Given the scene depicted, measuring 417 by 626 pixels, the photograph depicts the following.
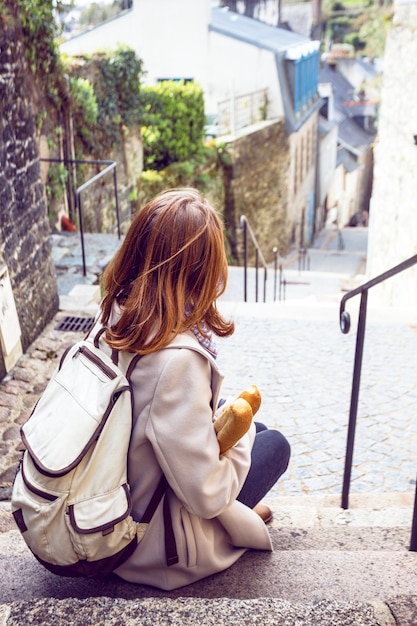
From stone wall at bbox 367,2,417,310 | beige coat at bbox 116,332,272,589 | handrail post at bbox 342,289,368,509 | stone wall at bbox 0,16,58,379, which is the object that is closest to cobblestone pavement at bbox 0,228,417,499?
stone wall at bbox 0,16,58,379

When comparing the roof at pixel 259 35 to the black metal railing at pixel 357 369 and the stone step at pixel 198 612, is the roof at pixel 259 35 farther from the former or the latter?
the stone step at pixel 198 612

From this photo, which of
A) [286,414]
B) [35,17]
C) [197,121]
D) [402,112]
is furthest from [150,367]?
[197,121]

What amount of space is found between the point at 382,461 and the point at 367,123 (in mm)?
30099

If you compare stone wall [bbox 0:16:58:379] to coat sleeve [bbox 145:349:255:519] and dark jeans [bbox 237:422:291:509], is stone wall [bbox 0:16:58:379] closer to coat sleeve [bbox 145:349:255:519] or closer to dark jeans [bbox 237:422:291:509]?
dark jeans [bbox 237:422:291:509]

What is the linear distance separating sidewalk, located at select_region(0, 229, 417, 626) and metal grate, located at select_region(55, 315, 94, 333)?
84 millimetres

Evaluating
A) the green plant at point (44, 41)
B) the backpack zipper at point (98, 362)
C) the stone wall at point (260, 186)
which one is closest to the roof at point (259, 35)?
the stone wall at point (260, 186)

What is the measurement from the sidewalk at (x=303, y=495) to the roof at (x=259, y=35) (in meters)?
12.0

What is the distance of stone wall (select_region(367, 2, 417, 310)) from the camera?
9.01 m

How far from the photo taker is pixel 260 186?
16.5 metres

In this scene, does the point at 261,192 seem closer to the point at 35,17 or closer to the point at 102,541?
the point at 35,17

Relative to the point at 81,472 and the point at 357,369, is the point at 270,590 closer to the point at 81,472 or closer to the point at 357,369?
the point at 81,472

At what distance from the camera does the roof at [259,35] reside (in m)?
16.5

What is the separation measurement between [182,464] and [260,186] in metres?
15.5

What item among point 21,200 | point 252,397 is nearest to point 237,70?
point 21,200
